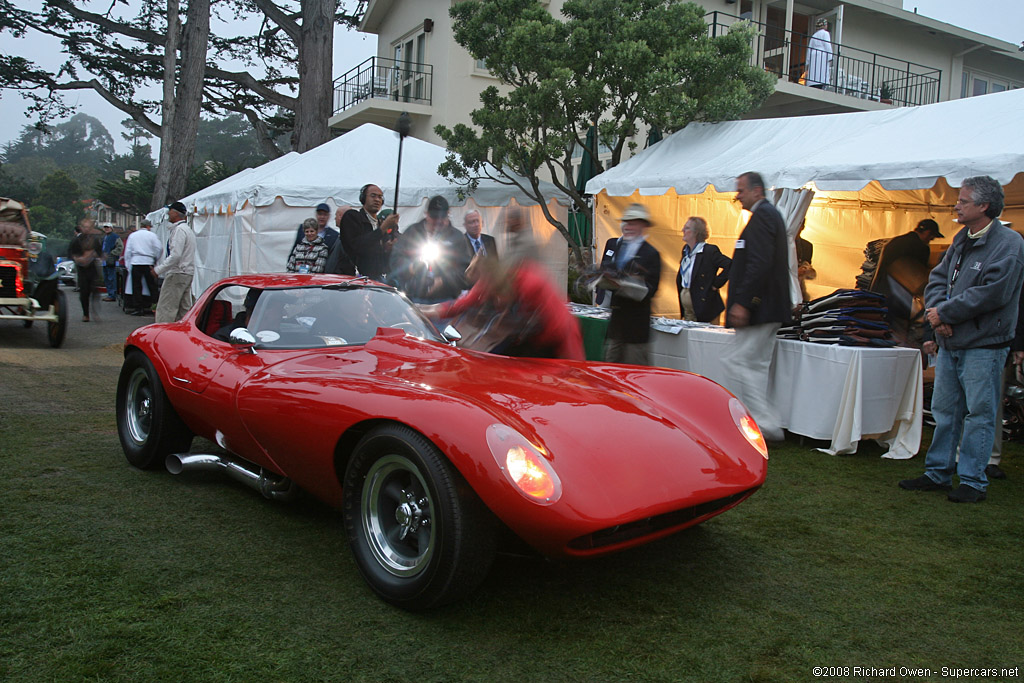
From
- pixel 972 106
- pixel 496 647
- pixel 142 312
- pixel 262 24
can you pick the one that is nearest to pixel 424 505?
pixel 496 647

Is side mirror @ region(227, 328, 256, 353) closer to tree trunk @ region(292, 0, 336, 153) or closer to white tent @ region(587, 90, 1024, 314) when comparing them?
white tent @ region(587, 90, 1024, 314)

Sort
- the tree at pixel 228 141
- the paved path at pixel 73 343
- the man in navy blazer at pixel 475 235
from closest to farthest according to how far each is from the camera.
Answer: the man in navy blazer at pixel 475 235, the paved path at pixel 73 343, the tree at pixel 228 141

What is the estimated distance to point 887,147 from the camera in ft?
22.2

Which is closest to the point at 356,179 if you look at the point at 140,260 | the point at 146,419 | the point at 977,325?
the point at 140,260

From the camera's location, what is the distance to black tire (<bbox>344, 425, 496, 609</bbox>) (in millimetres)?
2518

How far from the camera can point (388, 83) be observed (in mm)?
22188

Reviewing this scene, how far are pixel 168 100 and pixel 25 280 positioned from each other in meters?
13.2

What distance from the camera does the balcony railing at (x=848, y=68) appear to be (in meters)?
18.9

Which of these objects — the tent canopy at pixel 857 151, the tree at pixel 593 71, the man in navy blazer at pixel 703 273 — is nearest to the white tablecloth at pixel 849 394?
the man in navy blazer at pixel 703 273

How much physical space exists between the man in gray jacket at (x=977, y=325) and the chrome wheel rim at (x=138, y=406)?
457cm

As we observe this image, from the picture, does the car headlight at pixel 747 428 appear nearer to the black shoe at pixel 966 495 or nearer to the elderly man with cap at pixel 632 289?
the black shoe at pixel 966 495

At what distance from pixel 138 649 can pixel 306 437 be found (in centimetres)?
95

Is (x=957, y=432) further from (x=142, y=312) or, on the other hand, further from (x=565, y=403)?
(x=142, y=312)

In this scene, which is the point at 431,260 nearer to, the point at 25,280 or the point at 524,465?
the point at 524,465
